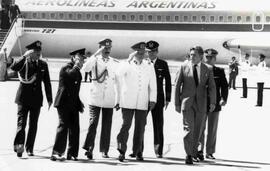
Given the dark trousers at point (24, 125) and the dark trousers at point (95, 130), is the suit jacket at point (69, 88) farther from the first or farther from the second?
the dark trousers at point (24, 125)

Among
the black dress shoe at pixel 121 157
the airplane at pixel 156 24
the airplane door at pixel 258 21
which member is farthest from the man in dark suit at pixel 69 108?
the airplane door at pixel 258 21

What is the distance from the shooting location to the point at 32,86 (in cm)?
879

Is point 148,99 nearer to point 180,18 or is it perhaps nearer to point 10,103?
point 10,103

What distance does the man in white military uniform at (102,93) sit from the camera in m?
8.61

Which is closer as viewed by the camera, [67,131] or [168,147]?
[67,131]

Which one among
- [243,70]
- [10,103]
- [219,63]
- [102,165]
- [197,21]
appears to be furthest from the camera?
[219,63]

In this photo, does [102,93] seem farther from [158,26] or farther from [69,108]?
[158,26]

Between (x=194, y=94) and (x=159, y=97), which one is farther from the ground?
(x=194, y=94)

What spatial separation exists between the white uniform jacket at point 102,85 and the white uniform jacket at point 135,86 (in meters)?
0.18

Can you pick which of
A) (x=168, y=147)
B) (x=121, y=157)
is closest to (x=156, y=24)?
(x=168, y=147)

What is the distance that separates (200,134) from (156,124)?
0.81 meters

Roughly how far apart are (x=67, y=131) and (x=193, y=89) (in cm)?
197

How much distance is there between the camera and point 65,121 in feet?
27.3

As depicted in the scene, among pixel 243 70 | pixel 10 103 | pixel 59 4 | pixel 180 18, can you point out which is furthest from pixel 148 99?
pixel 59 4
